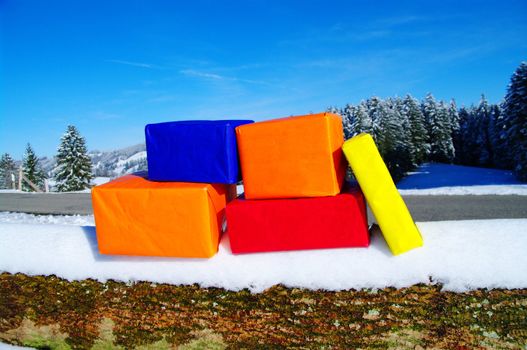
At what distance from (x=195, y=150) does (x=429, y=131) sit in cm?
5214

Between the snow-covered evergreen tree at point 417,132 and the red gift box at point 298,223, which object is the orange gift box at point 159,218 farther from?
the snow-covered evergreen tree at point 417,132

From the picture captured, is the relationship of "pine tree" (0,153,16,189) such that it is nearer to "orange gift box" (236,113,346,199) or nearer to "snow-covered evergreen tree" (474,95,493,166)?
"orange gift box" (236,113,346,199)

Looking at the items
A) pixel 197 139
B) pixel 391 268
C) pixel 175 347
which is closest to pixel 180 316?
pixel 175 347

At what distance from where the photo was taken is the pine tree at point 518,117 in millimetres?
24531

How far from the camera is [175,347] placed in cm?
282

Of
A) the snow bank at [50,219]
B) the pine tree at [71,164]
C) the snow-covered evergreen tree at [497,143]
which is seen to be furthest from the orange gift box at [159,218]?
the snow-covered evergreen tree at [497,143]

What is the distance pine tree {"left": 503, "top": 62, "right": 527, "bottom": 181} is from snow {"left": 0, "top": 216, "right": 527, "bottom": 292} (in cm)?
2616

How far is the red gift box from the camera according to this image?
260cm

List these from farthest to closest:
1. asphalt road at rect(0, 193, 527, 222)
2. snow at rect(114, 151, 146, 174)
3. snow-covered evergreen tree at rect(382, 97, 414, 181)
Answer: snow at rect(114, 151, 146, 174) → snow-covered evergreen tree at rect(382, 97, 414, 181) → asphalt road at rect(0, 193, 527, 222)

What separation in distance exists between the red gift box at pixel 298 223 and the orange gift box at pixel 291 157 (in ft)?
0.27

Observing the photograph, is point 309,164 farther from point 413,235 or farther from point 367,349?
point 367,349

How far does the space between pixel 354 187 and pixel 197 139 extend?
1262mm

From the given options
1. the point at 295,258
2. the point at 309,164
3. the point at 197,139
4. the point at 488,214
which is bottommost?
the point at 488,214

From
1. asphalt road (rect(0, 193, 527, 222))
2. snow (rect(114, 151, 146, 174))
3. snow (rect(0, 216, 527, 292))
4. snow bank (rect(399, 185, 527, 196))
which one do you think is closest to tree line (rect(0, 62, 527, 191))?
snow bank (rect(399, 185, 527, 196))
